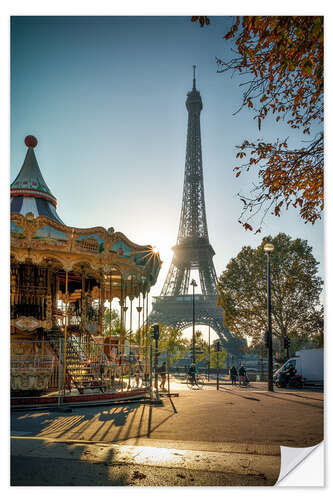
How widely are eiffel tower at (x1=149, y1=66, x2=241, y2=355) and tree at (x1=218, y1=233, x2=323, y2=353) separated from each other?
16066 millimetres

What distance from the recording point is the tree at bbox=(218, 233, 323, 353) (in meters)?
22.5

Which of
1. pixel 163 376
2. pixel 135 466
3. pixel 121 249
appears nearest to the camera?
pixel 135 466

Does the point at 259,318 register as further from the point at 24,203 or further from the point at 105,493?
the point at 105,493

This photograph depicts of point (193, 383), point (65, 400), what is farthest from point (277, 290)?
point (65, 400)

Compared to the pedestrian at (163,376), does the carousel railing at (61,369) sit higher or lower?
higher

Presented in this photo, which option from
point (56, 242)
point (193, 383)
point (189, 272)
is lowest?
point (193, 383)

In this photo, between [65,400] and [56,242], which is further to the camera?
[56,242]

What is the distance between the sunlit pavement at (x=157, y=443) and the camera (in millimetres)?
4273

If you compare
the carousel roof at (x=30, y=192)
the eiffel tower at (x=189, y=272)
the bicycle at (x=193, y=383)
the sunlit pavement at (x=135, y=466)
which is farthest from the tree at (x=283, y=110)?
the eiffel tower at (x=189, y=272)

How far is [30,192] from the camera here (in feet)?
44.3

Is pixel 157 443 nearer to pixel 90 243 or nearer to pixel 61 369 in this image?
pixel 61 369

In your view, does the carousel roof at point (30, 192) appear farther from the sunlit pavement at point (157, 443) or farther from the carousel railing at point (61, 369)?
the sunlit pavement at point (157, 443)

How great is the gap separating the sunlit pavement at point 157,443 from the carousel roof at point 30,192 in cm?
694

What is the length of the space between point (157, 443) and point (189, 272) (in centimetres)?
4440
